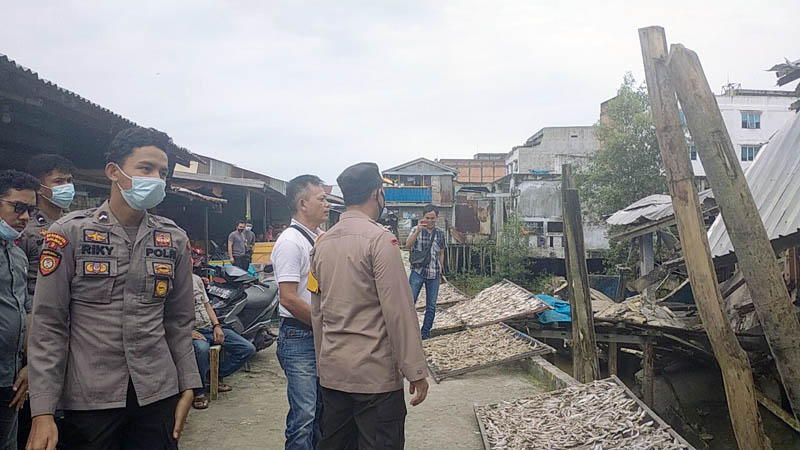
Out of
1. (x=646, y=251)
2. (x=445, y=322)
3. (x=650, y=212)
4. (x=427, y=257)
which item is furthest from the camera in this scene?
(x=646, y=251)

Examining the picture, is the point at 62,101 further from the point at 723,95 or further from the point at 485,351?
the point at 723,95

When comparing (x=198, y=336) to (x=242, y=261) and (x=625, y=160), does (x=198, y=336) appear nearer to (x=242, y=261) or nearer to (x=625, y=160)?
(x=242, y=261)

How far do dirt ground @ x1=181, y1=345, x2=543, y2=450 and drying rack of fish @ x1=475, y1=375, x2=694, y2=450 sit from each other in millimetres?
302

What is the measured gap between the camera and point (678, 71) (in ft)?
11.4

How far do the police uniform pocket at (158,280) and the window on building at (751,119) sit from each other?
47125 millimetres

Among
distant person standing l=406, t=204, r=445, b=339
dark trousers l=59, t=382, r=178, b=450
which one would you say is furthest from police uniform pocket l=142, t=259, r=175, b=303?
distant person standing l=406, t=204, r=445, b=339

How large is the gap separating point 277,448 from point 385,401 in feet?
7.57

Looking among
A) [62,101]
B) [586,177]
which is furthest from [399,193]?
[62,101]

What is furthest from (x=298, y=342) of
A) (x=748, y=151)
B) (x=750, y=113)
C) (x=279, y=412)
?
(x=750, y=113)

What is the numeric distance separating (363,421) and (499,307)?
8348 mm

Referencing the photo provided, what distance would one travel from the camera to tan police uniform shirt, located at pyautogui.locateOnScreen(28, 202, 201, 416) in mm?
2197

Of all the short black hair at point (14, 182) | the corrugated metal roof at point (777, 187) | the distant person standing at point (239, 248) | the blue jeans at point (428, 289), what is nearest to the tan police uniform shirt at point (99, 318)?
the short black hair at point (14, 182)

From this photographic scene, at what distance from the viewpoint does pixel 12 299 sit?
3.01 m

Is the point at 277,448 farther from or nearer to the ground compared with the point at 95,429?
nearer to the ground
